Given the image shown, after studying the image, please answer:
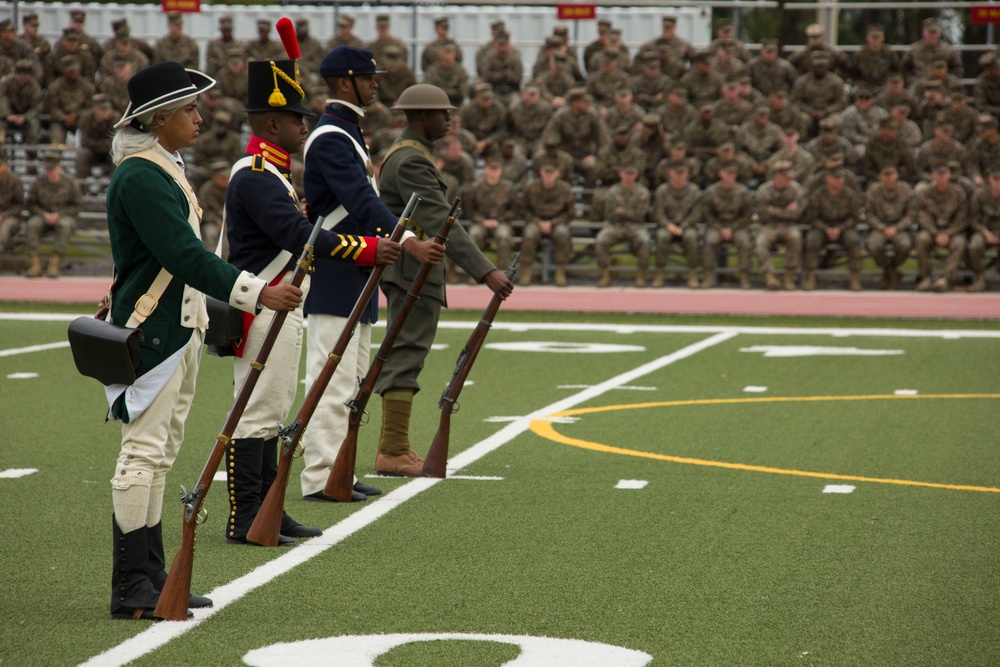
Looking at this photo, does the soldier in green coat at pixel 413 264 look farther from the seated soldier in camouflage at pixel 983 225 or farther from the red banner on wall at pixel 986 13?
the red banner on wall at pixel 986 13

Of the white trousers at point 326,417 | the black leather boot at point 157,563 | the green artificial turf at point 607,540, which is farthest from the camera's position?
the white trousers at point 326,417

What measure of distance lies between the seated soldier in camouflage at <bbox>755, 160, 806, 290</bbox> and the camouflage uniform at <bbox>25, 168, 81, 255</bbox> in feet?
32.5

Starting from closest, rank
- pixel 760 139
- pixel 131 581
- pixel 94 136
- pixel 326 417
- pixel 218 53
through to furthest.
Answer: pixel 131 581, pixel 326 417, pixel 760 139, pixel 94 136, pixel 218 53

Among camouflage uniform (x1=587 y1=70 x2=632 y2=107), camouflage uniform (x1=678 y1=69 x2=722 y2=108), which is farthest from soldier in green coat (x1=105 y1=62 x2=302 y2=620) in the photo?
camouflage uniform (x1=587 y1=70 x2=632 y2=107)

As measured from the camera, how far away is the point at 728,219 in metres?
19.9

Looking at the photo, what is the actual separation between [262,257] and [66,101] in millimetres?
18100

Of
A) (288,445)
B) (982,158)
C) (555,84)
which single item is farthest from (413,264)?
(555,84)

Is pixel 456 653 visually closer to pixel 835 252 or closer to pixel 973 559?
pixel 973 559

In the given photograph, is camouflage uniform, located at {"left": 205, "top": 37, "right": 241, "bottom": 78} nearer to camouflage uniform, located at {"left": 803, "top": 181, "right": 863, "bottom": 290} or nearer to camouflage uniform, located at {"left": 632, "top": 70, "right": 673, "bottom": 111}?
camouflage uniform, located at {"left": 632, "top": 70, "right": 673, "bottom": 111}

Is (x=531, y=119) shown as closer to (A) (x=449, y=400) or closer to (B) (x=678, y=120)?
(B) (x=678, y=120)

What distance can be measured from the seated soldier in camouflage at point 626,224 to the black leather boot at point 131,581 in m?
15.3

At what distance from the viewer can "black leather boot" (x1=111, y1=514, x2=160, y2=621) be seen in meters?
4.99

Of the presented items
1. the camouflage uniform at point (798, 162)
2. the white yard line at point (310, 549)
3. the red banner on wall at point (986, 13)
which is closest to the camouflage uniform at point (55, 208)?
the camouflage uniform at point (798, 162)

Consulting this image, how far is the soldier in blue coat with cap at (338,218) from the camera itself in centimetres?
682
